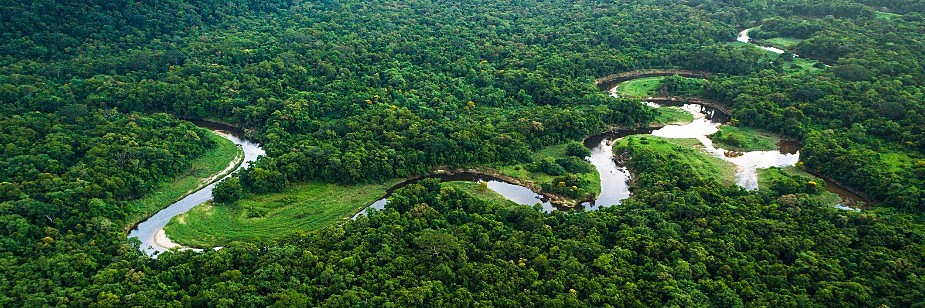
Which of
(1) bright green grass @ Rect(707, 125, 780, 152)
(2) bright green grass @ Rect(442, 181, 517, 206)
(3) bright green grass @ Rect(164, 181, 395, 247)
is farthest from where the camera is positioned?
(1) bright green grass @ Rect(707, 125, 780, 152)

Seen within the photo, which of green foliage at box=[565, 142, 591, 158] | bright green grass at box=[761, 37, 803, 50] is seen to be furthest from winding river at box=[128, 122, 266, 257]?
bright green grass at box=[761, 37, 803, 50]

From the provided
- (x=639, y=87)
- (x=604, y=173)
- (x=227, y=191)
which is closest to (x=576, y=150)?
(x=604, y=173)

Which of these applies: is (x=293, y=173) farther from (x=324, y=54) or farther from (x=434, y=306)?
(x=324, y=54)

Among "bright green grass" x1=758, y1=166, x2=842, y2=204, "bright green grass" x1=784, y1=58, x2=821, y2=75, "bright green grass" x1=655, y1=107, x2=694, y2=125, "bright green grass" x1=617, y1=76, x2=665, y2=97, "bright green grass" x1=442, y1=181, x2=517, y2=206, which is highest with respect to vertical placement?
"bright green grass" x1=784, y1=58, x2=821, y2=75

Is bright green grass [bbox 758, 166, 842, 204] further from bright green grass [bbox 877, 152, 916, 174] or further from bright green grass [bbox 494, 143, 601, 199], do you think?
bright green grass [bbox 494, 143, 601, 199]

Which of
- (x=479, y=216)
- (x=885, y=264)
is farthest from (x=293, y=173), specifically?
(x=885, y=264)

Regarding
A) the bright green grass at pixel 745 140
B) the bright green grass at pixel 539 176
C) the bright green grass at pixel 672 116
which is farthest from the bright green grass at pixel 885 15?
the bright green grass at pixel 539 176
